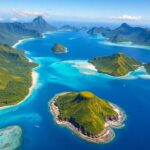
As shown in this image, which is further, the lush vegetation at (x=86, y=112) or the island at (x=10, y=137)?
the lush vegetation at (x=86, y=112)

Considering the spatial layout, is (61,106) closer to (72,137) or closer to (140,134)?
(72,137)

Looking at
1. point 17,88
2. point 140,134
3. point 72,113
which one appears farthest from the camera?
point 17,88

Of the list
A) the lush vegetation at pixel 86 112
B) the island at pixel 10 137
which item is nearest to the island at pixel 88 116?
the lush vegetation at pixel 86 112

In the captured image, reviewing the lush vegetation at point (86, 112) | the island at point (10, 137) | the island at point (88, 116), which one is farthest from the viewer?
the lush vegetation at point (86, 112)

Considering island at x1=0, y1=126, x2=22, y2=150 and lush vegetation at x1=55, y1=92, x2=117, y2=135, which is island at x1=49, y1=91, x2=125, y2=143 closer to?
lush vegetation at x1=55, y1=92, x2=117, y2=135

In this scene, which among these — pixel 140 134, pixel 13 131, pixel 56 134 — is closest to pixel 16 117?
pixel 13 131

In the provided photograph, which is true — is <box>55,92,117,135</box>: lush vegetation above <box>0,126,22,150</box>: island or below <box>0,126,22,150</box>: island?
above

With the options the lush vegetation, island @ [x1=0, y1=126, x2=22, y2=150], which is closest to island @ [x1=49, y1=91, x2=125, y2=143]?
the lush vegetation

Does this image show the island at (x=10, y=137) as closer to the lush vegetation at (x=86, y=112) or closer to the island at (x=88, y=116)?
the island at (x=88, y=116)
